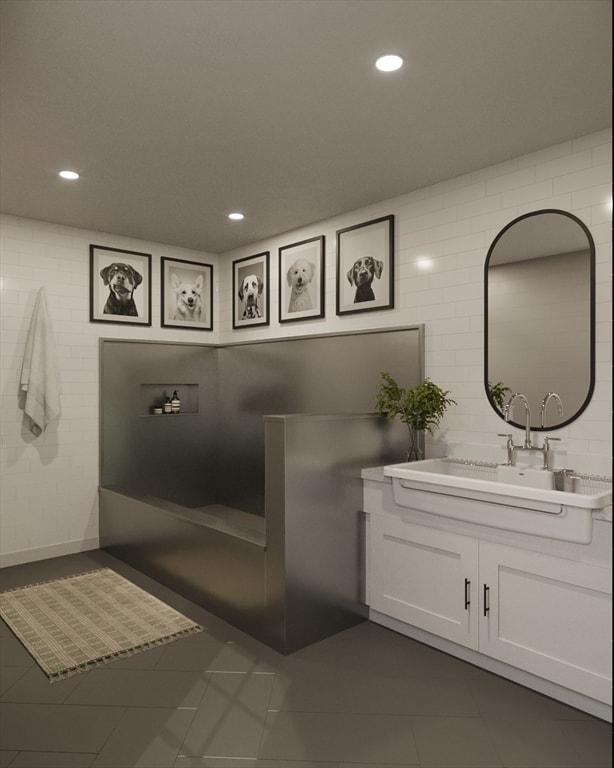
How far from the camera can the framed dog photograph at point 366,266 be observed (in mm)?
3842

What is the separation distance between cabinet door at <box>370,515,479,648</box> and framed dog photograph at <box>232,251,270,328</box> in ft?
8.02

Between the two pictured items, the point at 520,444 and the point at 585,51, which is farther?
the point at 520,444

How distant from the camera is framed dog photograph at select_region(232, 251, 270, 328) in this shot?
16.2ft

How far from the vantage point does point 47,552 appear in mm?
4445

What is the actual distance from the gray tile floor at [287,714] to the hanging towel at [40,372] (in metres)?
1.80

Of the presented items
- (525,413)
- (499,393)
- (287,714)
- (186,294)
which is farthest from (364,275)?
(287,714)

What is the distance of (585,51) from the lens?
2164 millimetres

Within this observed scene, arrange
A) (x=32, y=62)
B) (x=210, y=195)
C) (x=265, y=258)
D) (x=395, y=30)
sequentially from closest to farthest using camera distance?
(x=395, y=30) < (x=32, y=62) < (x=210, y=195) < (x=265, y=258)

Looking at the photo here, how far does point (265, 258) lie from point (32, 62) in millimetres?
2776

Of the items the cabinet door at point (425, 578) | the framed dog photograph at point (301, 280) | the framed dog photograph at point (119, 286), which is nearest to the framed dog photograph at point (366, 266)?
the framed dog photograph at point (301, 280)

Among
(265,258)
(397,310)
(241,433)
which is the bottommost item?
(241,433)

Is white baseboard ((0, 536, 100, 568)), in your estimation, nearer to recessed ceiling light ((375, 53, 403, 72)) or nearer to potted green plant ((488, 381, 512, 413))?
potted green plant ((488, 381, 512, 413))

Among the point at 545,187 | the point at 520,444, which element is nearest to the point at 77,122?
the point at 545,187

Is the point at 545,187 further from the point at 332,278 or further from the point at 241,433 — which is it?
the point at 241,433
